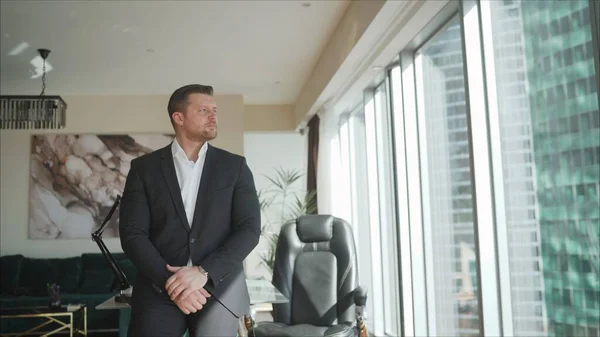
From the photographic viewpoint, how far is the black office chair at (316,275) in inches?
132

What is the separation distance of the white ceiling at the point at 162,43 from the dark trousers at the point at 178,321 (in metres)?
3.63

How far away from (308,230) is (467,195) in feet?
3.51

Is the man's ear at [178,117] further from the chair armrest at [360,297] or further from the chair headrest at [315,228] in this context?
the chair headrest at [315,228]

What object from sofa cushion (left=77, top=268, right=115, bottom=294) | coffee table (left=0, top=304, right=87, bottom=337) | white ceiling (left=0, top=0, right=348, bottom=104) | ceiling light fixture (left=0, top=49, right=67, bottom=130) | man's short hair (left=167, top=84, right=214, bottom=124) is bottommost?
coffee table (left=0, top=304, right=87, bottom=337)

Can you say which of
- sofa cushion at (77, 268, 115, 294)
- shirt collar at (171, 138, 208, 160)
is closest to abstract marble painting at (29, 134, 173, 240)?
sofa cushion at (77, 268, 115, 294)

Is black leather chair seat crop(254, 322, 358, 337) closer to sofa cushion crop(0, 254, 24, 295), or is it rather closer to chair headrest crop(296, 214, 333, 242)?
chair headrest crop(296, 214, 333, 242)

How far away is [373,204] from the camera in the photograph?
19.6 feet

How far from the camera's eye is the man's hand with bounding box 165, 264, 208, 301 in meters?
1.47

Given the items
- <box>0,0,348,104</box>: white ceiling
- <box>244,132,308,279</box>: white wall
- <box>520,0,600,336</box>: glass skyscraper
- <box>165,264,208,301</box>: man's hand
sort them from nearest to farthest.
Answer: <box>165,264,208,301</box>: man's hand
<box>520,0,600,336</box>: glass skyscraper
<box>0,0,348,104</box>: white ceiling
<box>244,132,308,279</box>: white wall

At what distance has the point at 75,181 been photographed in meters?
7.54

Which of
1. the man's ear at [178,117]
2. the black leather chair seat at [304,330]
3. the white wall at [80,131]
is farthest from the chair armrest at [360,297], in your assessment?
the white wall at [80,131]

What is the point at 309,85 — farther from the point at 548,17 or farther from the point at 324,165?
the point at 548,17

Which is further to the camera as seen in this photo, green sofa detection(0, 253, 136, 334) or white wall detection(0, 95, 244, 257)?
white wall detection(0, 95, 244, 257)

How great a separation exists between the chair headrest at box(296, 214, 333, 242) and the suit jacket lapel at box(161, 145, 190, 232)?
1935 millimetres
